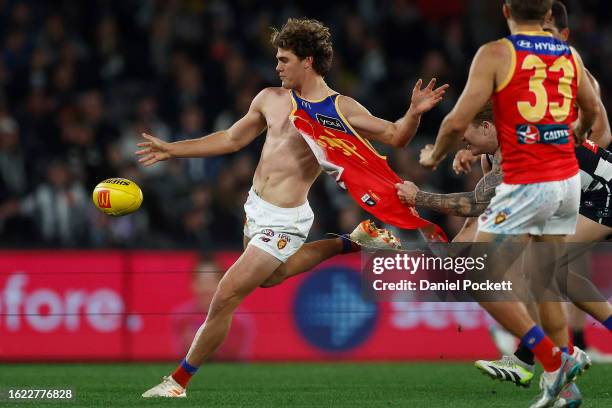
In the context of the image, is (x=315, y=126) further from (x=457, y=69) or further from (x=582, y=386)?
(x=457, y=69)

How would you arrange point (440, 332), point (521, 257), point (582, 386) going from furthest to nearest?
1. point (440, 332)
2. point (582, 386)
3. point (521, 257)

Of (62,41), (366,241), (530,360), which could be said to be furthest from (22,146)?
(530,360)

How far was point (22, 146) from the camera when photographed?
1429 cm

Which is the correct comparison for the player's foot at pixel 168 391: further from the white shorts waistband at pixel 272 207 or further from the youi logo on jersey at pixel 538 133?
the youi logo on jersey at pixel 538 133

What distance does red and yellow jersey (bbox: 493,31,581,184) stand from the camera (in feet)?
21.6

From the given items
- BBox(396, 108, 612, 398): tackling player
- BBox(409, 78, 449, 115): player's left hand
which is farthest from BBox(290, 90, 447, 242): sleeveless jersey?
BBox(409, 78, 449, 115): player's left hand

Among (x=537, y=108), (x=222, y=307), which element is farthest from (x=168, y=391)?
(x=537, y=108)

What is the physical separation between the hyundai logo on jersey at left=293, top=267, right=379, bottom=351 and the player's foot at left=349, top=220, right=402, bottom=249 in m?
3.61

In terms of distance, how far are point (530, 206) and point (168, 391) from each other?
277 cm

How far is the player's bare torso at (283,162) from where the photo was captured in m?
8.24

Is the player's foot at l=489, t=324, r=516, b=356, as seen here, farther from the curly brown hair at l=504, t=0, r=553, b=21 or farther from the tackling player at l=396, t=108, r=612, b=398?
the curly brown hair at l=504, t=0, r=553, b=21

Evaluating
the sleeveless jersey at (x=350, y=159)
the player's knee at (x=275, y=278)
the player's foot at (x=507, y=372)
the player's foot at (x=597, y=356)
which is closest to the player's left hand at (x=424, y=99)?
the sleeveless jersey at (x=350, y=159)

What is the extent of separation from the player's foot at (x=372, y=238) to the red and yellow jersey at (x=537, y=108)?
195 centimetres

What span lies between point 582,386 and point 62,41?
9043 millimetres
